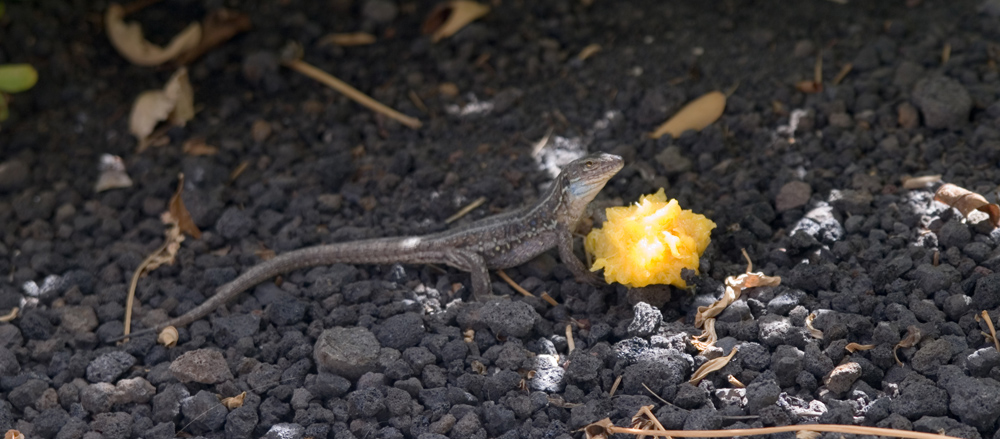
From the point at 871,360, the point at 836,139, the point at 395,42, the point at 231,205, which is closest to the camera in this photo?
the point at 871,360

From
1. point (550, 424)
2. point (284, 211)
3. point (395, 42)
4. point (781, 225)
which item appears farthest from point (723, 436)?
point (395, 42)

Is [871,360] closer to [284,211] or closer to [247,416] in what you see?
[247,416]

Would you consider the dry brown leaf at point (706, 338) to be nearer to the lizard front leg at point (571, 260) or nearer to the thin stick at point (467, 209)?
the lizard front leg at point (571, 260)

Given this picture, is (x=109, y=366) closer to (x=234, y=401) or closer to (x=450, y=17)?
(x=234, y=401)

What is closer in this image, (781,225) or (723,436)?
(723,436)

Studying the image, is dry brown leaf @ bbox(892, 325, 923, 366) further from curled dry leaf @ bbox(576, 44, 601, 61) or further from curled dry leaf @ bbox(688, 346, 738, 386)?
curled dry leaf @ bbox(576, 44, 601, 61)

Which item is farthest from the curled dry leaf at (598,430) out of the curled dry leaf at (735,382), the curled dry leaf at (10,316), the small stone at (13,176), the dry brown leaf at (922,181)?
the small stone at (13,176)

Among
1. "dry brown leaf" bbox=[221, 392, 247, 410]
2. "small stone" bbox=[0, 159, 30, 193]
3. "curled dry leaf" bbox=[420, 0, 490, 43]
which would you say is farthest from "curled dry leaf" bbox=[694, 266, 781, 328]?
"small stone" bbox=[0, 159, 30, 193]
